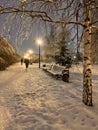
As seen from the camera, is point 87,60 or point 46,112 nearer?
point 46,112

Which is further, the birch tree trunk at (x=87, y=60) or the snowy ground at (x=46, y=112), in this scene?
the birch tree trunk at (x=87, y=60)

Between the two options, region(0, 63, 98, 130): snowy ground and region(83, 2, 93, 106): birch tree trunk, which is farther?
region(83, 2, 93, 106): birch tree trunk

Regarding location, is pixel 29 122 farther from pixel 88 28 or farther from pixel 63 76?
pixel 63 76

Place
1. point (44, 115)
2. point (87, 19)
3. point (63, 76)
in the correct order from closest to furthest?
1. point (44, 115)
2. point (87, 19)
3. point (63, 76)

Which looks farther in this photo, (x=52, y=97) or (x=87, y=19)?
(x=52, y=97)

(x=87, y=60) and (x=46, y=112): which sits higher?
(x=87, y=60)

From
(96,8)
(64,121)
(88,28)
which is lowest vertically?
(64,121)

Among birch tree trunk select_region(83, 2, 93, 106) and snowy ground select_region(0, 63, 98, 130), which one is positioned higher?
birch tree trunk select_region(83, 2, 93, 106)

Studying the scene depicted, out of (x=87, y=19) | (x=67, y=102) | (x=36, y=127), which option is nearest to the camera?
(x=36, y=127)

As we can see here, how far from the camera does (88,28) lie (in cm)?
952

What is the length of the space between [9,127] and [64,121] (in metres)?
1.70

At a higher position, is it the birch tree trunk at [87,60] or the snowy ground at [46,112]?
the birch tree trunk at [87,60]

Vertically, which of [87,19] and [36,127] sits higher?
[87,19]

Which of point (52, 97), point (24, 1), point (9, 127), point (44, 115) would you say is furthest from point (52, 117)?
point (24, 1)
